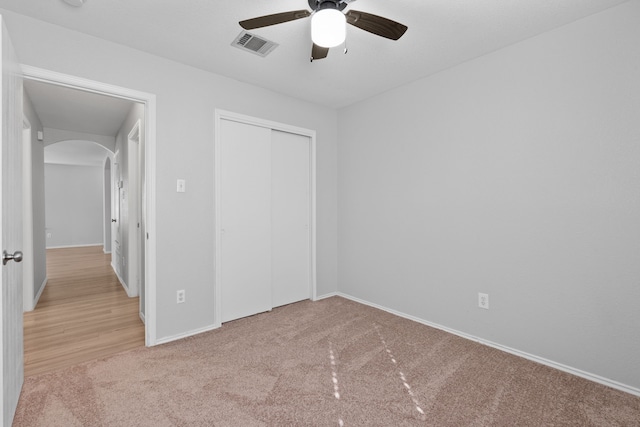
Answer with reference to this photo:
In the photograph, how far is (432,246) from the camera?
296 centimetres

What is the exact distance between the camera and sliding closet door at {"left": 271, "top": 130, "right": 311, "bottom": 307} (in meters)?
3.49

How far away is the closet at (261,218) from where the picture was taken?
3.04 meters

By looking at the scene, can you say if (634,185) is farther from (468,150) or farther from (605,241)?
(468,150)

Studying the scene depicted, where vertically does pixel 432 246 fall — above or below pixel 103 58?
below

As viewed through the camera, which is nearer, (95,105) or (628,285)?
(628,285)

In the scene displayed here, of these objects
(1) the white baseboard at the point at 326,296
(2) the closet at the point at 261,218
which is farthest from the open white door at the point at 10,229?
(1) the white baseboard at the point at 326,296

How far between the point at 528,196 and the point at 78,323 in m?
4.35

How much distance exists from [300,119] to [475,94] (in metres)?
1.87

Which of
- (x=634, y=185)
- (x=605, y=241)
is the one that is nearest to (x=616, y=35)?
(x=634, y=185)

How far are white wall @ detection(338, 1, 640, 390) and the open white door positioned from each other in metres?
2.96

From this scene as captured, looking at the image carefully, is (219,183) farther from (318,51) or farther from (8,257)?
(8,257)

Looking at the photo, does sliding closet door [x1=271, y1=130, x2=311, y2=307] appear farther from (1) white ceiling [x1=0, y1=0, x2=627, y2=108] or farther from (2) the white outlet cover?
(2) the white outlet cover

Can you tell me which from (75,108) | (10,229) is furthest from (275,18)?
(75,108)

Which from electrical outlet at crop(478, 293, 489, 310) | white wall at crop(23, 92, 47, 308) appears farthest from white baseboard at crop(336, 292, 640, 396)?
white wall at crop(23, 92, 47, 308)
